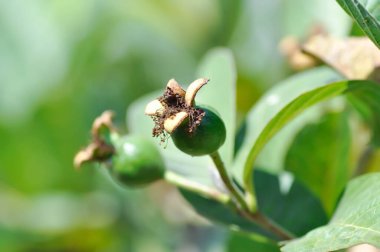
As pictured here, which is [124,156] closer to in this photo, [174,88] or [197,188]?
[197,188]

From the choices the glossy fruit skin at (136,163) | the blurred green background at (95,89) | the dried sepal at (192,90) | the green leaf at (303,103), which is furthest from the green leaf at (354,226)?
the blurred green background at (95,89)

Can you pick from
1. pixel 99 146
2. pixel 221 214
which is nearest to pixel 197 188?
pixel 221 214

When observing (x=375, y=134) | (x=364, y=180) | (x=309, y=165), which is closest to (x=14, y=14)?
(x=309, y=165)

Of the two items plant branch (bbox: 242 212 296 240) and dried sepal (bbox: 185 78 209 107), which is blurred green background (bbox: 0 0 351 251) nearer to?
plant branch (bbox: 242 212 296 240)

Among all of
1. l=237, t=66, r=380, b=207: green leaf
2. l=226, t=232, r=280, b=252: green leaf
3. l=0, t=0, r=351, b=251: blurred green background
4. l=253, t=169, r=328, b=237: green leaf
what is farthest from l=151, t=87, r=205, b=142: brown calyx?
l=0, t=0, r=351, b=251: blurred green background

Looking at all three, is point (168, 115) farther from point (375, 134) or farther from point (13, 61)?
point (13, 61)

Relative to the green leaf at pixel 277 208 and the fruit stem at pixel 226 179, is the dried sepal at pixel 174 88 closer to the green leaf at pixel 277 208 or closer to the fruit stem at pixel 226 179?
the fruit stem at pixel 226 179
